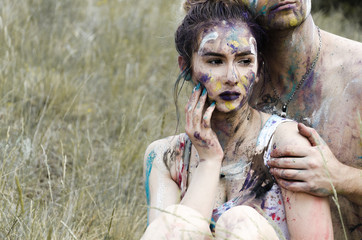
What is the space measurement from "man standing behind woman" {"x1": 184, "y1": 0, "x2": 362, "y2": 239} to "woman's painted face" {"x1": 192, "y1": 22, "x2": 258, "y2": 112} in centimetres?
26

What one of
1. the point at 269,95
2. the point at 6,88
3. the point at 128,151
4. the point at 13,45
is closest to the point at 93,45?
the point at 13,45

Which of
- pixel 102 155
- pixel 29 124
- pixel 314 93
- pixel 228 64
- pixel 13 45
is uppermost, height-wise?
pixel 228 64

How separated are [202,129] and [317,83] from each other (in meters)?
0.80

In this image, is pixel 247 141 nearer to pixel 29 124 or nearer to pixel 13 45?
pixel 29 124

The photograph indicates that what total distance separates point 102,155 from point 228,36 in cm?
226

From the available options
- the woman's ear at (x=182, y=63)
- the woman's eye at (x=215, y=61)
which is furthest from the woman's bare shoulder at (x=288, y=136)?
the woman's ear at (x=182, y=63)

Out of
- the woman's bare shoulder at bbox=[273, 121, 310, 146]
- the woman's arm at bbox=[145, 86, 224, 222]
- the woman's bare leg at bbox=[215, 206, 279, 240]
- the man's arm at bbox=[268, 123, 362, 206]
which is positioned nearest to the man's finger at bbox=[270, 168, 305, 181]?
the man's arm at bbox=[268, 123, 362, 206]

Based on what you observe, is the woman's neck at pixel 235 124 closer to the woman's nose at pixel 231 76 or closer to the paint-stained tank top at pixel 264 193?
the paint-stained tank top at pixel 264 193

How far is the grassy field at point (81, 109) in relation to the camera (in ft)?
12.2

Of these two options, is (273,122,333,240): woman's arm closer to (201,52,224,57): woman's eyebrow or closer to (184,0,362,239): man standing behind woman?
(184,0,362,239): man standing behind woman

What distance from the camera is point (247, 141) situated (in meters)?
3.12

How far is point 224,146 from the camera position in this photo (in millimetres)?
3195

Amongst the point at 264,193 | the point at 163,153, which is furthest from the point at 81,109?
the point at 264,193

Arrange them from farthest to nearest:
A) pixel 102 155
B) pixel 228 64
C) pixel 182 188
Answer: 1. pixel 102 155
2. pixel 182 188
3. pixel 228 64
